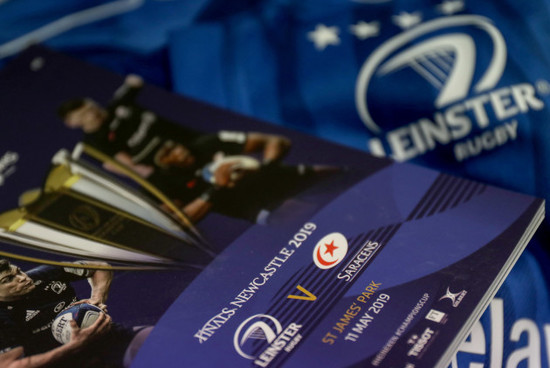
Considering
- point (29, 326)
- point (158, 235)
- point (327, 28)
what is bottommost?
point (29, 326)

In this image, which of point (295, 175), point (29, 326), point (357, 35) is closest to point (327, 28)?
point (357, 35)

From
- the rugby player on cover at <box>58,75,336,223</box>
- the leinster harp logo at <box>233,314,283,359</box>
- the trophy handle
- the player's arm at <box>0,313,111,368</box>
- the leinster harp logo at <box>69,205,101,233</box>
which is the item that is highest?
the rugby player on cover at <box>58,75,336,223</box>

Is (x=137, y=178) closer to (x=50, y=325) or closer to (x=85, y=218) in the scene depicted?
(x=85, y=218)

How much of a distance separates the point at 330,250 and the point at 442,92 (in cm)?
27

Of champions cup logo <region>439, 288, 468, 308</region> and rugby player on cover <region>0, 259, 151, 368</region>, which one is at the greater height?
champions cup logo <region>439, 288, 468, 308</region>

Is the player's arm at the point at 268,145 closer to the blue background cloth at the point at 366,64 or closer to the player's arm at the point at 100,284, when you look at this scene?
the blue background cloth at the point at 366,64

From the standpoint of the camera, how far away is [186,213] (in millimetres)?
632

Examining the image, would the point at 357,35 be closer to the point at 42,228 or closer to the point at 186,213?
the point at 186,213

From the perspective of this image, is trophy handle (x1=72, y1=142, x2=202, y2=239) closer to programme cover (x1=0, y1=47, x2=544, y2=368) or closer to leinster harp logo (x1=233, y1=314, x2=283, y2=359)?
programme cover (x1=0, y1=47, x2=544, y2=368)

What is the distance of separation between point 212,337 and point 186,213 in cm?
16

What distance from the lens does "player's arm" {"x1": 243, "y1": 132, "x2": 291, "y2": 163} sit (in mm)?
688

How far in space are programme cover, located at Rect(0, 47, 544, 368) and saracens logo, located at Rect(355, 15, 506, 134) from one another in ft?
0.40

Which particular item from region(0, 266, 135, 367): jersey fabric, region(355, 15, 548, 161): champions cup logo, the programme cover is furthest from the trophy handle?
region(355, 15, 548, 161): champions cup logo

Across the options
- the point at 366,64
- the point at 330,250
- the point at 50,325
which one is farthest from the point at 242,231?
the point at 366,64
